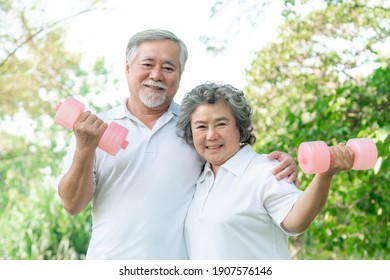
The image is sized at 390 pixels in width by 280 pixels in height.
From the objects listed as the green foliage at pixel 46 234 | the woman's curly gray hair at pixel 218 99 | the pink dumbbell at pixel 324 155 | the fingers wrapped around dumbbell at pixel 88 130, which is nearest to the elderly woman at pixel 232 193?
the woman's curly gray hair at pixel 218 99

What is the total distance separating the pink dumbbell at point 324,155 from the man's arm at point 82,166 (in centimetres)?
65

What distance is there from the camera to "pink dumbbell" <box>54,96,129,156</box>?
199 centimetres

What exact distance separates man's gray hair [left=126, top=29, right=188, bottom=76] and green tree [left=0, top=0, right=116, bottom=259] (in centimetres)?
405

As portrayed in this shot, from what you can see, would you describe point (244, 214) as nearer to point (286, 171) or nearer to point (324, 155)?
point (286, 171)

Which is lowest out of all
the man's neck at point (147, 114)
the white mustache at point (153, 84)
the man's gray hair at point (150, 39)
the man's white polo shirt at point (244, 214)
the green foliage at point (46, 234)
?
the green foliage at point (46, 234)

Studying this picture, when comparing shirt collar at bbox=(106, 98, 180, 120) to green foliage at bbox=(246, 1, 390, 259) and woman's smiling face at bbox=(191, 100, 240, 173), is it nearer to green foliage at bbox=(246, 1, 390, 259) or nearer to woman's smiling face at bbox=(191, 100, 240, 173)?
woman's smiling face at bbox=(191, 100, 240, 173)

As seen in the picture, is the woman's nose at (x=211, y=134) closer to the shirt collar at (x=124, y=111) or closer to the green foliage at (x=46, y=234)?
the shirt collar at (x=124, y=111)

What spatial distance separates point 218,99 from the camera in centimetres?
203

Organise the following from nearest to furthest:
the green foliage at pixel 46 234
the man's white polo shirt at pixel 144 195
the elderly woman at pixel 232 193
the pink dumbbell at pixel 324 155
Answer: the pink dumbbell at pixel 324 155 → the elderly woman at pixel 232 193 → the man's white polo shirt at pixel 144 195 → the green foliage at pixel 46 234

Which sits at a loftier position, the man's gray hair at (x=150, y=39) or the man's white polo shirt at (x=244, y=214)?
the man's gray hair at (x=150, y=39)

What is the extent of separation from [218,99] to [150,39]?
377 mm

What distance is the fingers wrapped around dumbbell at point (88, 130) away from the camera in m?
1.91

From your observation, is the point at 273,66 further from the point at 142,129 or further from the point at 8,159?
the point at 8,159

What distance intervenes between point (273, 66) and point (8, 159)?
564 cm
